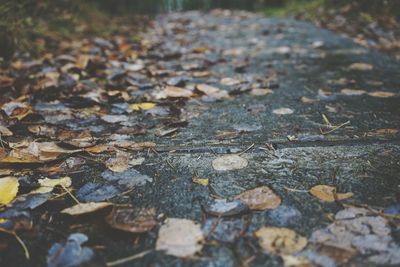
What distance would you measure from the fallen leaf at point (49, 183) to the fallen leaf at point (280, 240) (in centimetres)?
58

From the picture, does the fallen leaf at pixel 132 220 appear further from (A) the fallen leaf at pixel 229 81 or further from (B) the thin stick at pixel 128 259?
(A) the fallen leaf at pixel 229 81

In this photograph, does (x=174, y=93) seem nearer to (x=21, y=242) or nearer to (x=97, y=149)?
(x=97, y=149)

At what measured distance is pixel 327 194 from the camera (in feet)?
3.13

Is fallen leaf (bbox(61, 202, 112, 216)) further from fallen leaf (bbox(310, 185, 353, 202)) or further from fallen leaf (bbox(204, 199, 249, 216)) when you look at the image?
fallen leaf (bbox(310, 185, 353, 202))

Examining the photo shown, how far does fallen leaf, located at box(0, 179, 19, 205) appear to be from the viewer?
96cm

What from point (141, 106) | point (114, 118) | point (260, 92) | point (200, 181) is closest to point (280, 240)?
point (200, 181)

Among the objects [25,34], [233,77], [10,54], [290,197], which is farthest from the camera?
[25,34]

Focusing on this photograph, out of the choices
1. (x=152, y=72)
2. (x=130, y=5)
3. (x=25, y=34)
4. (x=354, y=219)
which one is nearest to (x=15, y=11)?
(x=25, y=34)

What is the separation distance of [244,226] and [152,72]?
5.51 feet

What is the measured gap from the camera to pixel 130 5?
9883 millimetres

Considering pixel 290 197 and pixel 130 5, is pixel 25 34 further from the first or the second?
pixel 130 5

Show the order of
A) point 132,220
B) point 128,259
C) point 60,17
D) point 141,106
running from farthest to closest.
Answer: point 60,17
point 141,106
point 132,220
point 128,259

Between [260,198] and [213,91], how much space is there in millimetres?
1107

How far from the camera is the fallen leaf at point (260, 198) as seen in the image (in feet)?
3.01
